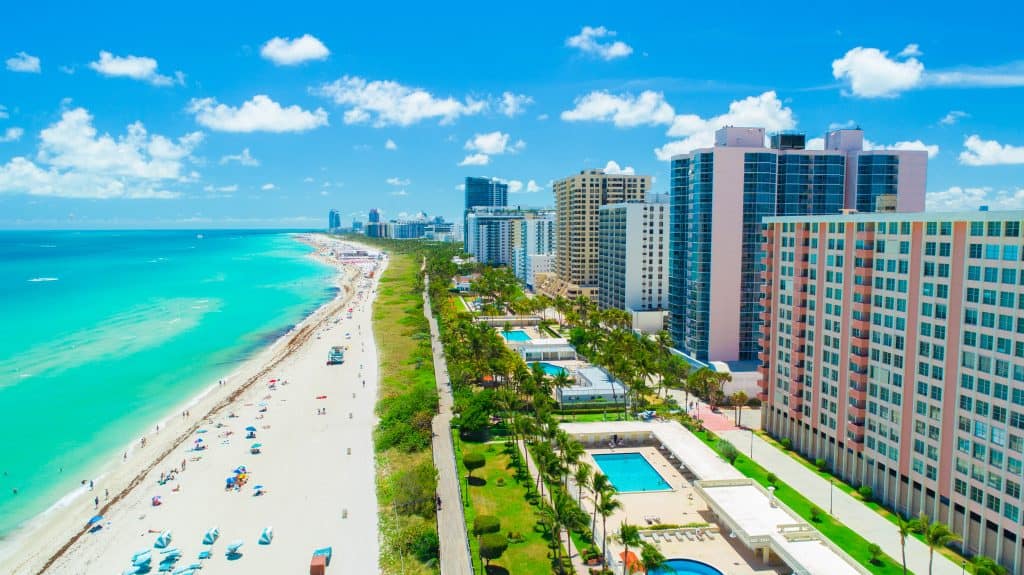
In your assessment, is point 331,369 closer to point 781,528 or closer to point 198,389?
point 198,389

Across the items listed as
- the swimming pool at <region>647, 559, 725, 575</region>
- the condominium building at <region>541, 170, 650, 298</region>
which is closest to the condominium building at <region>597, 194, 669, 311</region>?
the condominium building at <region>541, 170, 650, 298</region>

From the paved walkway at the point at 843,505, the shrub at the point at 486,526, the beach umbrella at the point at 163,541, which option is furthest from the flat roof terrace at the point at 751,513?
the beach umbrella at the point at 163,541

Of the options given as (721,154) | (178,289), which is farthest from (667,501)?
(178,289)

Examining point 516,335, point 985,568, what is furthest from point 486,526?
point 516,335

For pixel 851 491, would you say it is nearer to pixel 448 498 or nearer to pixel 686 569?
pixel 686 569

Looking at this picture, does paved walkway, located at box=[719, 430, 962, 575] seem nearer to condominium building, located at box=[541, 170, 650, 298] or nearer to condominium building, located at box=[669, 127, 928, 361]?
condominium building, located at box=[669, 127, 928, 361]

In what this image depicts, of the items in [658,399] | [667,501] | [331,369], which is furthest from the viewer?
[331,369]

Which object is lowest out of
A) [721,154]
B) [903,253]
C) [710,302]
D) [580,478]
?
[580,478]
